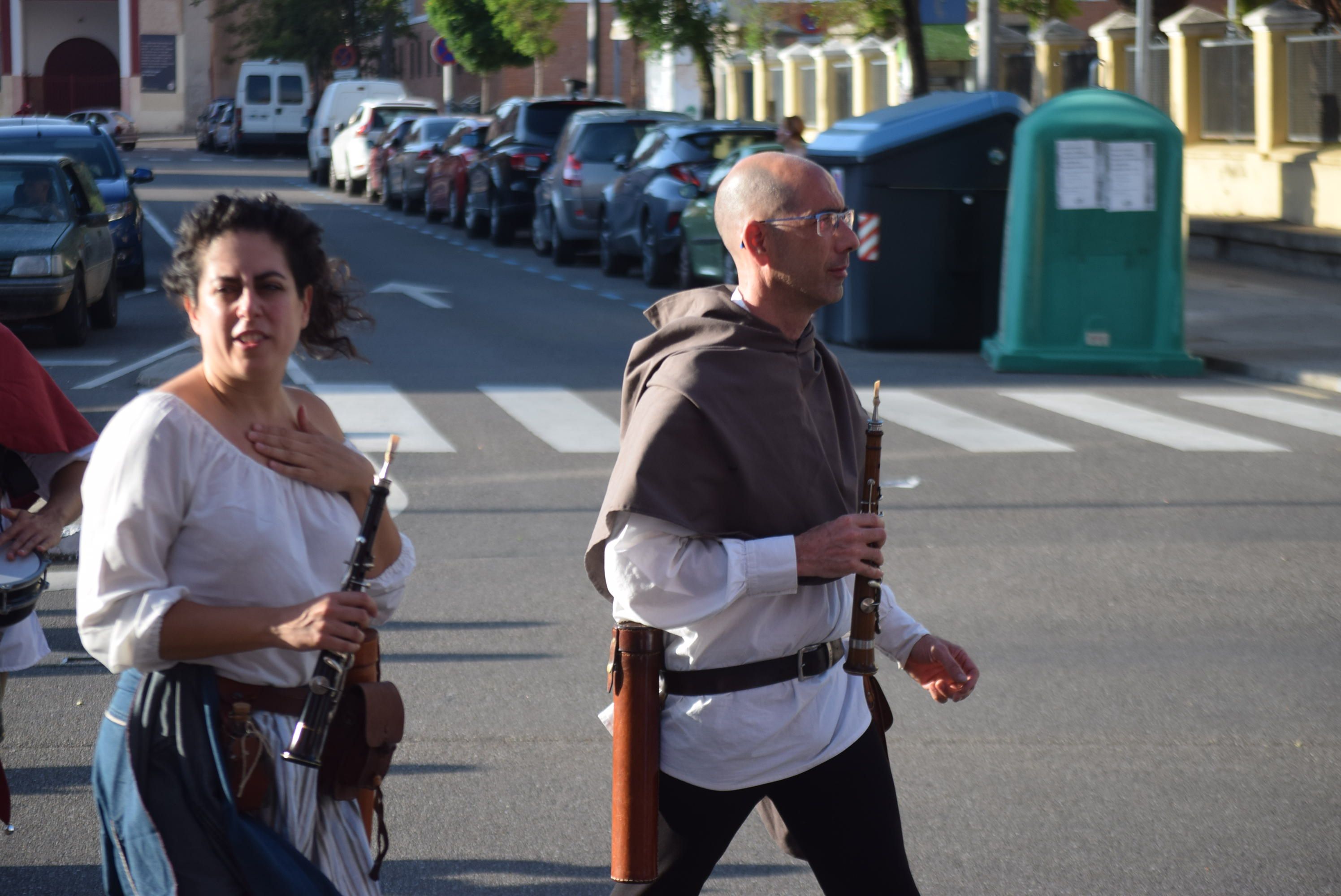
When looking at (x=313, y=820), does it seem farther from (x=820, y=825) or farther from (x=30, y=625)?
(x=30, y=625)

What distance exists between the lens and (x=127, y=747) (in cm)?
280

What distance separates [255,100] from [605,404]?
5376cm

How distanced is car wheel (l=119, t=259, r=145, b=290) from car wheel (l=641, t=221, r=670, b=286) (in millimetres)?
5526

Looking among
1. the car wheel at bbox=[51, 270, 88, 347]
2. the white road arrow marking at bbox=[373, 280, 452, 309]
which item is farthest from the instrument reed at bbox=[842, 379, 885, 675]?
the white road arrow marking at bbox=[373, 280, 452, 309]

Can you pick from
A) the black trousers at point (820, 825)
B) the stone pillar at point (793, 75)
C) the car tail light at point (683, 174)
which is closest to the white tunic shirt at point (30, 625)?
the black trousers at point (820, 825)

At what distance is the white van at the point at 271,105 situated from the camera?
62.6m

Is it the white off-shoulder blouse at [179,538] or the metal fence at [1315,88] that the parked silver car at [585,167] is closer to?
the metal fence at [1315,88]

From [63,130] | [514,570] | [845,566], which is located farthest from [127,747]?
[63,130]

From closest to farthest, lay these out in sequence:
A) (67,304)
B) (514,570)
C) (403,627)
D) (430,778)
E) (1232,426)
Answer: (430,778) → (403,627) → (514,570) → (1232,426) → (67,304)

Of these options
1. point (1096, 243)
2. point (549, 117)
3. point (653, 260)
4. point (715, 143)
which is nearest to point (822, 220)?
point (1096, 243)

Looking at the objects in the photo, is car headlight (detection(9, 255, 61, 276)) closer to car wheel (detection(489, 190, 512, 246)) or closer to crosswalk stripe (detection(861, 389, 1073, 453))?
crosswalk stripe (detection(861, 389, 1073, 453))

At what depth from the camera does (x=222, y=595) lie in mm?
2811

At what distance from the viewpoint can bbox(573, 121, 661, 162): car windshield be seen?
22.7 m

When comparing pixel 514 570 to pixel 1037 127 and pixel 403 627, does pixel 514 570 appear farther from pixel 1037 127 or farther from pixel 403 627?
pixel 1037 127
